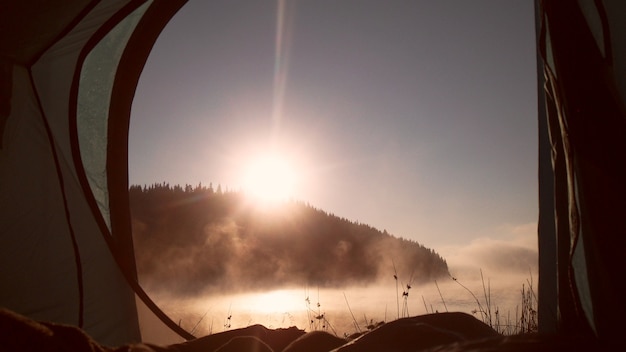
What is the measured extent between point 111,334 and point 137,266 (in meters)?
0.58

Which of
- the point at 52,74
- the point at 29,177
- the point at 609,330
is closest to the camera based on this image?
the point at 609,330

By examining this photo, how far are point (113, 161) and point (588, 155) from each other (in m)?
3.23

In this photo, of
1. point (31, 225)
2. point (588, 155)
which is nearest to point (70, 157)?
point (31, 225)

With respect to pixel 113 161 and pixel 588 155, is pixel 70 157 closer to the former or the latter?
pixel 113 161

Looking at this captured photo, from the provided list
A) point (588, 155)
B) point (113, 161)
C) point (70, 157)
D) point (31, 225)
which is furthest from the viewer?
point (113, 161)

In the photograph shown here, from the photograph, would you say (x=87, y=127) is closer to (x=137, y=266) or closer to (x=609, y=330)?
(x=137, y=266)

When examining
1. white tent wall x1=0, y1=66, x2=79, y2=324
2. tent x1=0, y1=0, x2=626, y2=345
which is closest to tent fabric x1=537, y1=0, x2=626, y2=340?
tent x1=0, y1=0, x2=626, y2=345

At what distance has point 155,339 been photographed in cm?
354

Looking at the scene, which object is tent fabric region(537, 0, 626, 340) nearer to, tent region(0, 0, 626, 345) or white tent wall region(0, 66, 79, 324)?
tent region(0, 0, 626, 345)

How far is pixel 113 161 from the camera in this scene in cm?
366

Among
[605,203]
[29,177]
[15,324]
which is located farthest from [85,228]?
[605,203]

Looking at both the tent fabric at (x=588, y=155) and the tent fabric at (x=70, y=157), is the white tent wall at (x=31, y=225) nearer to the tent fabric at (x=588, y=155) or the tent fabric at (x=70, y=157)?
the tent fabric at (x=70, y=157)

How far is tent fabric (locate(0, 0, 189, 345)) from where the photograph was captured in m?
2.79

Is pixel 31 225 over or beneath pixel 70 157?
beneath
